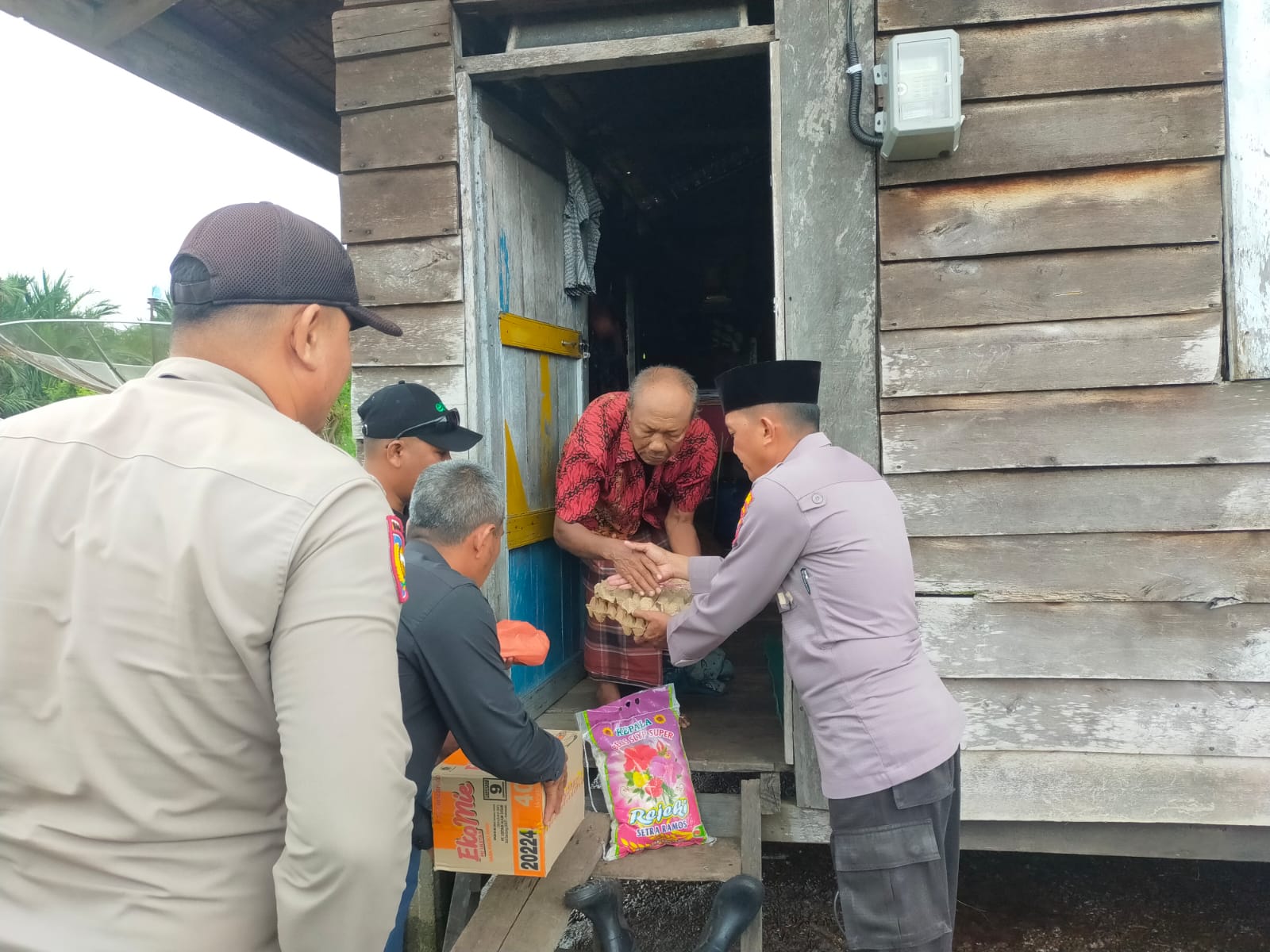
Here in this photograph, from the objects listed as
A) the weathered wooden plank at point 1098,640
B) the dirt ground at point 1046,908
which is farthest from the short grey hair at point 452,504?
the dirt ground at point 1046,908

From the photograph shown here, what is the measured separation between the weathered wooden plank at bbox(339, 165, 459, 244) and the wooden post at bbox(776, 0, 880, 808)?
1.25 m

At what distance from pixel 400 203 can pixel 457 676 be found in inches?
78.3

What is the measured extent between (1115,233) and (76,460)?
2.85m

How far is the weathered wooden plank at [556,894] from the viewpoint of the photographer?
2258 mm

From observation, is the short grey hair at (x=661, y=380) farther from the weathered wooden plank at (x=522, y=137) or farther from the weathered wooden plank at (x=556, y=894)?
the weathered wooden plank at (x=556, y=894)

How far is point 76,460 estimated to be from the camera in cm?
98

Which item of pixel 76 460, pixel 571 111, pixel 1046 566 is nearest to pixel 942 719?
pixel 1046 566

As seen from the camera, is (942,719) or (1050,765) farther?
(1050,765)

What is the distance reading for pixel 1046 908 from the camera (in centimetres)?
324

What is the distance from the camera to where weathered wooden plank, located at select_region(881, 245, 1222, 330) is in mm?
2557

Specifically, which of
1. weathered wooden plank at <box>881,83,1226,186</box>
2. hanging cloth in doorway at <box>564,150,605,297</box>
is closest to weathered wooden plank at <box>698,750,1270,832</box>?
weathered wooden plank at <box>881,83,1226,186</box>

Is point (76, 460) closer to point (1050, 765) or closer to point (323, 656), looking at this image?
point (323, 656)

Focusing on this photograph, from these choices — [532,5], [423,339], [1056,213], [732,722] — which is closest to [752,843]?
[732,722]

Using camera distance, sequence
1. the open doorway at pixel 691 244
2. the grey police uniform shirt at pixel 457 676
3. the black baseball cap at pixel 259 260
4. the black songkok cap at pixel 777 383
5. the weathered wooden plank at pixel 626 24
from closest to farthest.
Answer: the black baseball cap at pixel 259 260 → the grey police uniform shirt at pixel 457 676 → the black songkok cap at pixel 777 383 → the weathered wooden plank at pixel 626 24 → the open doorway at pixel 691 244
